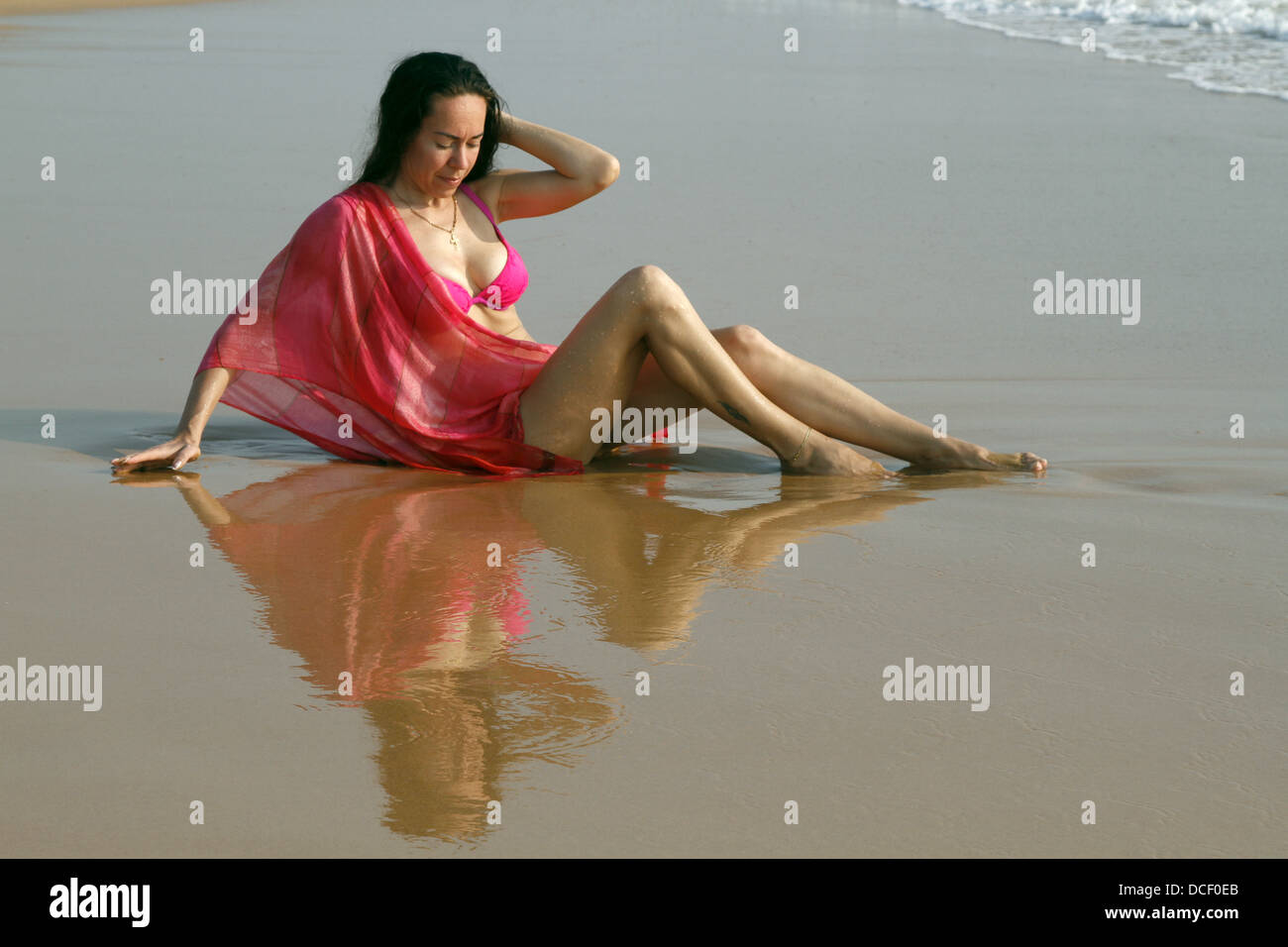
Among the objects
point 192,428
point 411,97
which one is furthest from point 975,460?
point 192,428

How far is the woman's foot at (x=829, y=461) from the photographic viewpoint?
4270 mm

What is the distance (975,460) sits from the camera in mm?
4301

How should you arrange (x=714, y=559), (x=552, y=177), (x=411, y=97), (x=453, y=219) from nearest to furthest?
(x=714, y=559) < (x=411, y=97) < (x=453, y=219) < (x=552, y=177)

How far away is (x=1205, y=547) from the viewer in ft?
11.6

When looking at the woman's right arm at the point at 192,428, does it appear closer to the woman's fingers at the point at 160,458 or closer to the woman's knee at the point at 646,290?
the woman's fingers at the point at 160,458

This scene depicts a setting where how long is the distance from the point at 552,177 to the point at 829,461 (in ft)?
4.01

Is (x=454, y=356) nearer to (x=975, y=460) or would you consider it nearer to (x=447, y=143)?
(x=447, y=143)

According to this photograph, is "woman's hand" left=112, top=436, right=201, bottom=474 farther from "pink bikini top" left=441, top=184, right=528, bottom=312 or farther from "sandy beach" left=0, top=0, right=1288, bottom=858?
"pink bikini top" left=441, top=184, right=528, bottom=312

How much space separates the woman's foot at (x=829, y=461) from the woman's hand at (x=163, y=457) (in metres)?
1.67

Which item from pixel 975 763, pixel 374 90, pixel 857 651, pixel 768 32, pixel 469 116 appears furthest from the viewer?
pixel 768 32

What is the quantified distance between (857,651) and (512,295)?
1961 mm

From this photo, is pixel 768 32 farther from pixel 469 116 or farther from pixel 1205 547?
pixel 1205 547

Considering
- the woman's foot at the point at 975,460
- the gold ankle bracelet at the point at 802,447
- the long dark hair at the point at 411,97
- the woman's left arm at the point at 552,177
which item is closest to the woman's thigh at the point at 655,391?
the gold ankle bracelet at the point at 802,447

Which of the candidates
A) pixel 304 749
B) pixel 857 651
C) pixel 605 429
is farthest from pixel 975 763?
pixel 605 429
